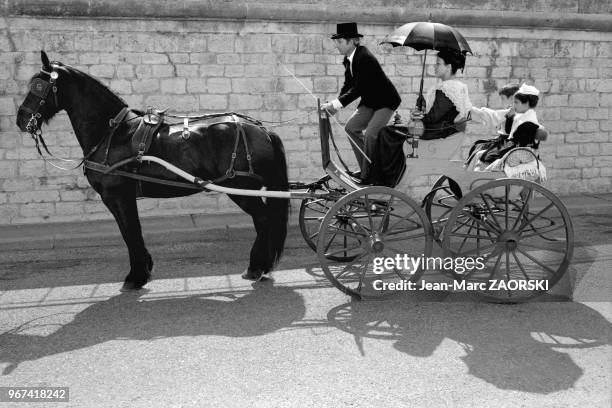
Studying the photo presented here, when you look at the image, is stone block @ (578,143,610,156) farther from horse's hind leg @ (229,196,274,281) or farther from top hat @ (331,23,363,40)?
horse's hind leg @ (229,196,274,281)

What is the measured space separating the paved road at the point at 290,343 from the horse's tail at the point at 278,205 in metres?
0.42

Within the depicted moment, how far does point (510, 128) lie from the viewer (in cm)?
598

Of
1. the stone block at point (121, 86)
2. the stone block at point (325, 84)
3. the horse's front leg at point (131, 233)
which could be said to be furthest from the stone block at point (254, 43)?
the horse's front leg at point (131, 233)

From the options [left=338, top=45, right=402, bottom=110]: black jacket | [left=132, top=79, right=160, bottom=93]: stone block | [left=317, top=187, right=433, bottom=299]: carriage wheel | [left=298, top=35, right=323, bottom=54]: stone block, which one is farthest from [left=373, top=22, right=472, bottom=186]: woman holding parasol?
[left=132, top=79, right=160, bottom=93]: stone block

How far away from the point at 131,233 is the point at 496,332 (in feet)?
10.8

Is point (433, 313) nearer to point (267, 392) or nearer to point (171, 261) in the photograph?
point (267, 392)

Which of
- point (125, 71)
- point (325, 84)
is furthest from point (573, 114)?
point (125, 71)

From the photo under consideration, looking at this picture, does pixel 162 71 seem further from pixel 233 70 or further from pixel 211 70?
pixel 233 70

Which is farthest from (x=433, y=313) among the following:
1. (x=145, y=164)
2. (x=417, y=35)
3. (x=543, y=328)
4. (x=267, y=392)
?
(x=145, y=164)

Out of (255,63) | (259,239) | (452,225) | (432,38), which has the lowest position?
(259,239)

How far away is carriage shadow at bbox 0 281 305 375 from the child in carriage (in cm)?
214

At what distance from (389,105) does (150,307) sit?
9.68 ft

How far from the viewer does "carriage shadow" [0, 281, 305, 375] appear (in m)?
4.71

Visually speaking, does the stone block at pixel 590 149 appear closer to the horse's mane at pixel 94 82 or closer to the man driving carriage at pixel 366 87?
the man driving carriage at pixel 366 87
